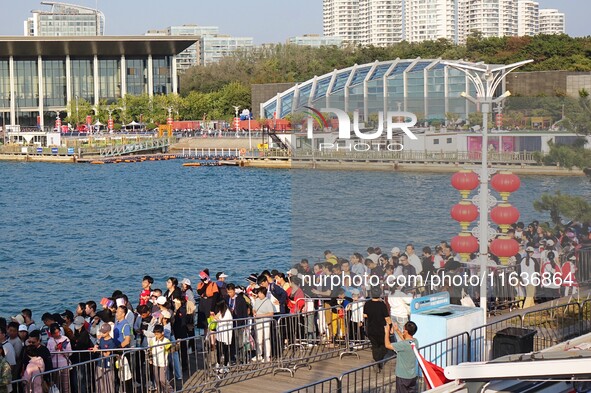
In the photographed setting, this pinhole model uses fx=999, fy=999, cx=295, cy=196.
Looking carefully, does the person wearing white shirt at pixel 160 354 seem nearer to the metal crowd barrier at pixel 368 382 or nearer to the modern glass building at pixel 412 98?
the metal crowd barrier at pixel 368 382

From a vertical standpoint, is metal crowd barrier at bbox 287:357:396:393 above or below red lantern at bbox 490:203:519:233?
below

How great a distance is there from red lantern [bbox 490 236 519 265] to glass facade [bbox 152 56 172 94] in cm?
9181

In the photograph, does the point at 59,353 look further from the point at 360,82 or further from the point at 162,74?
the point at 162,74

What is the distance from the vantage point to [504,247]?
40.4ft

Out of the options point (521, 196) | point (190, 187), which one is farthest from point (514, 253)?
point (190, 187)

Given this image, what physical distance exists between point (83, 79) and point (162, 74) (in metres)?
8.02

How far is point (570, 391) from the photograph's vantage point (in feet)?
21.3

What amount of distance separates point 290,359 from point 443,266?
96.9 inches

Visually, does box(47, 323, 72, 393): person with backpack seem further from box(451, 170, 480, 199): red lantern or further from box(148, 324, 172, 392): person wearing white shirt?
box(451, 170, 480, 199): red lantern

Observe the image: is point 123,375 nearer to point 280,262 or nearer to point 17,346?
point 17,346

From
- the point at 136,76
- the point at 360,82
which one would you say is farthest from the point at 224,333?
the point at 136,76

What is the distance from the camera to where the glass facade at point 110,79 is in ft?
334

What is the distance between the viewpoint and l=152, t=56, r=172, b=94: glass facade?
102125 millimetres

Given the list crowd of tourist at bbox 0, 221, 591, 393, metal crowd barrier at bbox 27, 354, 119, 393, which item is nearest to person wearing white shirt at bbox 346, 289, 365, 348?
crowd of tourist at bbox 0, 221, 591, 393
